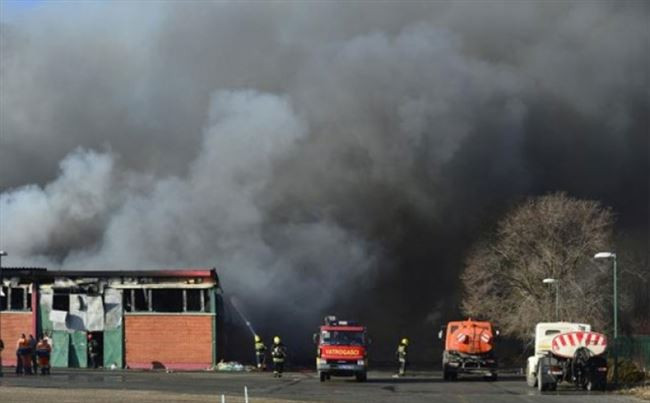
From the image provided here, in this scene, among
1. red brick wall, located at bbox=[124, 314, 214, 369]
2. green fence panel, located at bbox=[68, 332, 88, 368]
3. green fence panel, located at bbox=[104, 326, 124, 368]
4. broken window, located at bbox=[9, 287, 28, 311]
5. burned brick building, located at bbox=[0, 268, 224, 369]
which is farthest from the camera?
broken window, located at bbox=[9, 287, 28, 311]

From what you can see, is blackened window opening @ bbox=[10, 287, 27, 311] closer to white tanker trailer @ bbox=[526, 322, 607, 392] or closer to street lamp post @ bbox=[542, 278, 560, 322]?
street lamp post @ bbox=[542, 278, 560, 322]

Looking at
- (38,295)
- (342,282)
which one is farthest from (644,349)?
(38,295)

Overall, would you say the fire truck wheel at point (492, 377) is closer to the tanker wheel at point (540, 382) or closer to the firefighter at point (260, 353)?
the tanker wheel at point (540, 382)

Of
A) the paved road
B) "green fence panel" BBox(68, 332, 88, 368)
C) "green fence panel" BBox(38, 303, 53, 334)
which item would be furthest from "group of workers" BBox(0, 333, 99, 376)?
"green fence panel" BBox(38, 303, 53, 334)

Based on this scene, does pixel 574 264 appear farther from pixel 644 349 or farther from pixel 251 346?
pixel 251 346

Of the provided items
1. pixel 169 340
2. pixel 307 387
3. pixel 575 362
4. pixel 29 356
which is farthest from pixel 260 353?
pixel 575 362

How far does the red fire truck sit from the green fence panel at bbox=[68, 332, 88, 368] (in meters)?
16.2

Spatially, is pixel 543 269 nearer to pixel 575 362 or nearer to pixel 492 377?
pixel 492 377

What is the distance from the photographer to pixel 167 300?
56.5m

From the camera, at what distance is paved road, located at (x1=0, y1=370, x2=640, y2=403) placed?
1390 inches

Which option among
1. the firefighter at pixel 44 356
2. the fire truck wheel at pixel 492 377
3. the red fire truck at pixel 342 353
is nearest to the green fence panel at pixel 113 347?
the firefighter at pixel 44 356

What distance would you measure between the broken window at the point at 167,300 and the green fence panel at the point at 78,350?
12.5 feet

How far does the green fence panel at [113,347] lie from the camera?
56219mm

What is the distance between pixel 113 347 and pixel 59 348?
2696 millimetres
